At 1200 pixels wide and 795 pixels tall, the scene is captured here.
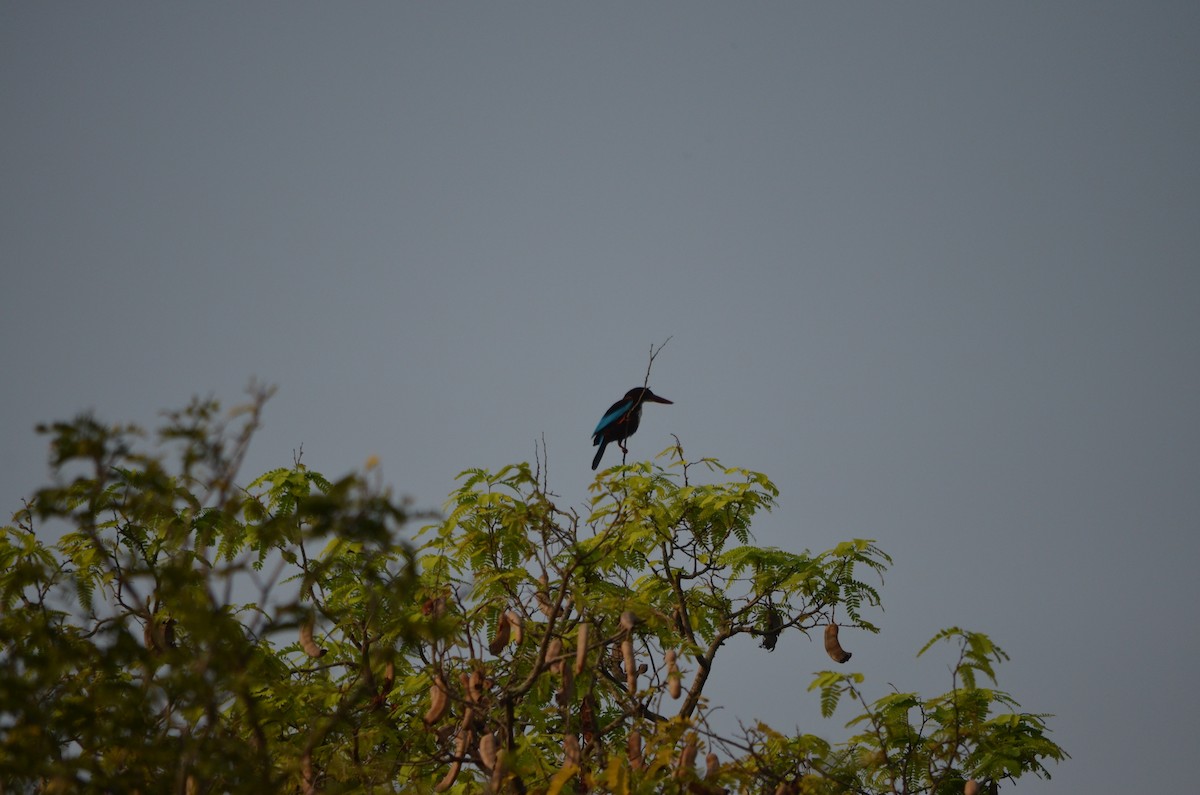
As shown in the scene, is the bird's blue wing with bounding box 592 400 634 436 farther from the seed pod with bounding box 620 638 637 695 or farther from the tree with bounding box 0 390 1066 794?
the seed pod with bounding box 620 638 637 695

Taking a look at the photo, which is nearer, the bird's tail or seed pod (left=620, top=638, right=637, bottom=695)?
seed pod (left=620, top=638, right=637, bottom=695)

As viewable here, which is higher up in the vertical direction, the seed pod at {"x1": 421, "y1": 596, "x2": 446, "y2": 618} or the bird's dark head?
the bird's dark head

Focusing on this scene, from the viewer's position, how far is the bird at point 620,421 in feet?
42.8

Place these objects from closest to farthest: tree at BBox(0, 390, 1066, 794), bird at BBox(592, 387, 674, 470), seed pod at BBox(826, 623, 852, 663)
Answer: tree at BBox(0, 390, 1066, 794)
seed pod at BBox(826, 623, 852, 663)
bird at BBox(592, 387, 674, 470)

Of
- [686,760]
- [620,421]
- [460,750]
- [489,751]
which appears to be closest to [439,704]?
[489,751]

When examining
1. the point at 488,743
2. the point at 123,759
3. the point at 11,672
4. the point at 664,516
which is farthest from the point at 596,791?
the point at 664,516

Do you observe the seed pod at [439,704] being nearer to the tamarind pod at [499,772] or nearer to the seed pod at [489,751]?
the seed pod at [489,751]

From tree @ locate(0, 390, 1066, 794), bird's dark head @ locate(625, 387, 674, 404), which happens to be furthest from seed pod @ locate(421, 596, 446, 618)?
bird's dark head @ locate(625, 387, 674, 404)

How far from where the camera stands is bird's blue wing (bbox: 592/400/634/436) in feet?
42.9

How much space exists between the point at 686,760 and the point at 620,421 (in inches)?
299

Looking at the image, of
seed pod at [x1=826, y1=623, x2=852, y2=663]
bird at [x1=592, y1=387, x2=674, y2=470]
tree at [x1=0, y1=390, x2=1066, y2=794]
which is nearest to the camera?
tree at [x1=0, y1=390, x2=1066, y2=794]

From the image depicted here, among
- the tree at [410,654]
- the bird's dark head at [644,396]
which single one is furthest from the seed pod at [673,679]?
the bird's dark head at [644,396]

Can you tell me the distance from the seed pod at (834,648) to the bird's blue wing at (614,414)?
15.3 ft

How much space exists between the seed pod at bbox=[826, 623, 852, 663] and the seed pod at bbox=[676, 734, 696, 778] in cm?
320
